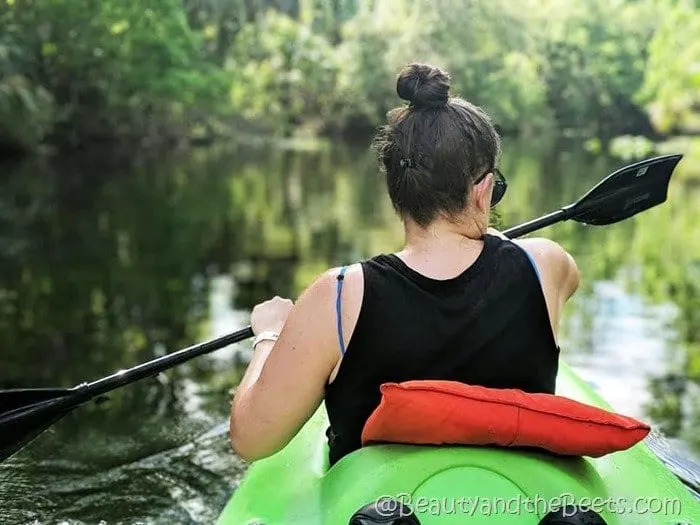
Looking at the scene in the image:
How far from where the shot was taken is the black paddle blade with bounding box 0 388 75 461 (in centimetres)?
247

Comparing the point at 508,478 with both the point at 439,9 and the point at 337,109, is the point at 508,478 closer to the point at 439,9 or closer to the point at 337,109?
the point at 439,9

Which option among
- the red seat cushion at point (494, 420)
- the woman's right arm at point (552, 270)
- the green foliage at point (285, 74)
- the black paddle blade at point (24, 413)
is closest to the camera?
the red seat cushion at point (494, 420)

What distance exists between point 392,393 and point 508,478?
0.26 m

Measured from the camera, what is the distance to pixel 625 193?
2939mm

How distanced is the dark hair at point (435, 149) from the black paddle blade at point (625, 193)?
1.27m

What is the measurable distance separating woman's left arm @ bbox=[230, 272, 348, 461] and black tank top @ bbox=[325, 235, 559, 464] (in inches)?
1.7

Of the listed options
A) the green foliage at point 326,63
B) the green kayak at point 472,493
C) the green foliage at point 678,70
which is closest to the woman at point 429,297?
the green kayak at point 472,493

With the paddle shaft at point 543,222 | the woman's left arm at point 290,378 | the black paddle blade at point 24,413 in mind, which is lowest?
the woman's left arm at point 290,378

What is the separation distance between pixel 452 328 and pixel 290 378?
11.3 inches

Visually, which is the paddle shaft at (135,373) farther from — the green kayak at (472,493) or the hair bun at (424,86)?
the hair bun at (424,86)

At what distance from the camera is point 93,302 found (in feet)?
20.3

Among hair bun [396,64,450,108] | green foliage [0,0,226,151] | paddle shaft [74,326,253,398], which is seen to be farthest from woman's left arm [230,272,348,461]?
green foliage [0,0,226,151]

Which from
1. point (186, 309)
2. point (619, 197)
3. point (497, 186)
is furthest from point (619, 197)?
point (186, 309)

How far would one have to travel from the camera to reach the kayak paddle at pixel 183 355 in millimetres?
2490
